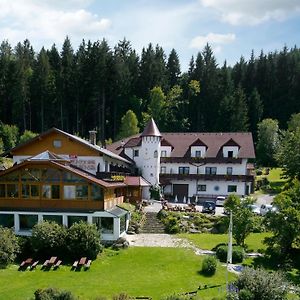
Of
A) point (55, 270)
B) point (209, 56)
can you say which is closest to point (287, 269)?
point (55, 270)

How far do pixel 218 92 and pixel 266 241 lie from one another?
5793 cm

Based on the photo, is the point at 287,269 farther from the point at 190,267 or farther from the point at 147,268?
the point at 147,268

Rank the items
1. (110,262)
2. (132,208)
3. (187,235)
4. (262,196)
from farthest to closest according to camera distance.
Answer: (262,196) → (132,208) → (187,235) → (110,262)

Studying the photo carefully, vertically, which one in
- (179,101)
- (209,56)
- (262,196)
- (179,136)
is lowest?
(262,196)

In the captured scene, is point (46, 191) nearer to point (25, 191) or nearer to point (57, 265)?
point (25, 191)

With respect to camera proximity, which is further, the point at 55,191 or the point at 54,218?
the point at 55,191

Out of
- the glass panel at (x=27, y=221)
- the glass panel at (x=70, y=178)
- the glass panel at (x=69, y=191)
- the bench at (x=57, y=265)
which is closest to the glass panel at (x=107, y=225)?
the glass panel at (x=69, y=191)

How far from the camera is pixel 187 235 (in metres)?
33.5

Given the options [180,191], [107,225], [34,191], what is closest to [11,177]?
[34,191]

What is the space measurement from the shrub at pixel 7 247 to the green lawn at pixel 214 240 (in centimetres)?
1282

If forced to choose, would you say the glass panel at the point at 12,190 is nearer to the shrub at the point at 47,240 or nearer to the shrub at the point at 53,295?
the shrub at the point at 47,240

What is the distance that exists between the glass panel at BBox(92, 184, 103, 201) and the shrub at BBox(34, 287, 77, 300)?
1269 cm

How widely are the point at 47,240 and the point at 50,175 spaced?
20.0 ft

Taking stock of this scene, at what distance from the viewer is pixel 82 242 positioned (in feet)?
88.2
